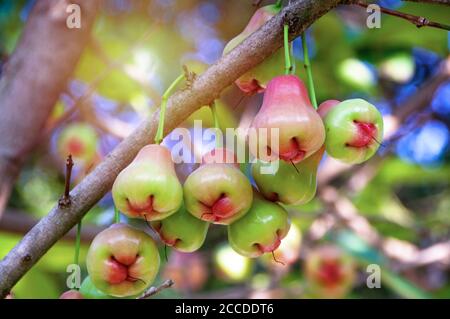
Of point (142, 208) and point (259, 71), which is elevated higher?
point (259, 71)

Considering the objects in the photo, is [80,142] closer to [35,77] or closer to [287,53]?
[35,77]

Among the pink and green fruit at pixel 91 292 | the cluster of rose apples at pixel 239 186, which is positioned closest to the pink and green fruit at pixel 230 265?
the pink and green fruit at pixel 91 292

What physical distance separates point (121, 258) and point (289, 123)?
0.30 metres

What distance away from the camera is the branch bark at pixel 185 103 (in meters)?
0.87

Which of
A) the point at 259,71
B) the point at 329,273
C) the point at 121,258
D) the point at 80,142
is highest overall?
the point at 80,142

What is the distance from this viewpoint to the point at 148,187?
84 cm

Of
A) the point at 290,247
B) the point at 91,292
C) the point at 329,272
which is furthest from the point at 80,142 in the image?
the point at 91,292

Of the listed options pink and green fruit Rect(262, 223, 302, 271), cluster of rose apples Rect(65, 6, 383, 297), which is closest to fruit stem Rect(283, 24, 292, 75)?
cluster of rose apples Rect(65, 6, 383, 297)

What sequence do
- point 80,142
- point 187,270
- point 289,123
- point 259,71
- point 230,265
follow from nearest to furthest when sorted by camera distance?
point 289,123
point 259,71
point 80,142
point 230,265
point 187,270

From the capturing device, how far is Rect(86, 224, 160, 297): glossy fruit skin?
896mm

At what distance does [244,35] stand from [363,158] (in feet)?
0.87

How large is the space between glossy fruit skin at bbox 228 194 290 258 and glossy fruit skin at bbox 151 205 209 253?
6 centimetres

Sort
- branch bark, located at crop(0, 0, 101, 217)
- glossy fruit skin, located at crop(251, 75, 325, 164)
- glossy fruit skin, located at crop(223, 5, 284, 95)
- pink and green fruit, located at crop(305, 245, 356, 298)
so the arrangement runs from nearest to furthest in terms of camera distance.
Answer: glossy fruit skin, located at crop(251, 75, 325, 164) < glossy fruit skin, located at crop(223, 5, 284, 95) < branch bark, located at crop(0, 0, 101, 217) < pink and green fruit, located at crop(305, 245, 356, 298)

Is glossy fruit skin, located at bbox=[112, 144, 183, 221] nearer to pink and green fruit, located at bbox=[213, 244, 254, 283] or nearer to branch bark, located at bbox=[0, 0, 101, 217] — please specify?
branch bark, located at bbox=[0, 0, 101, 217]
